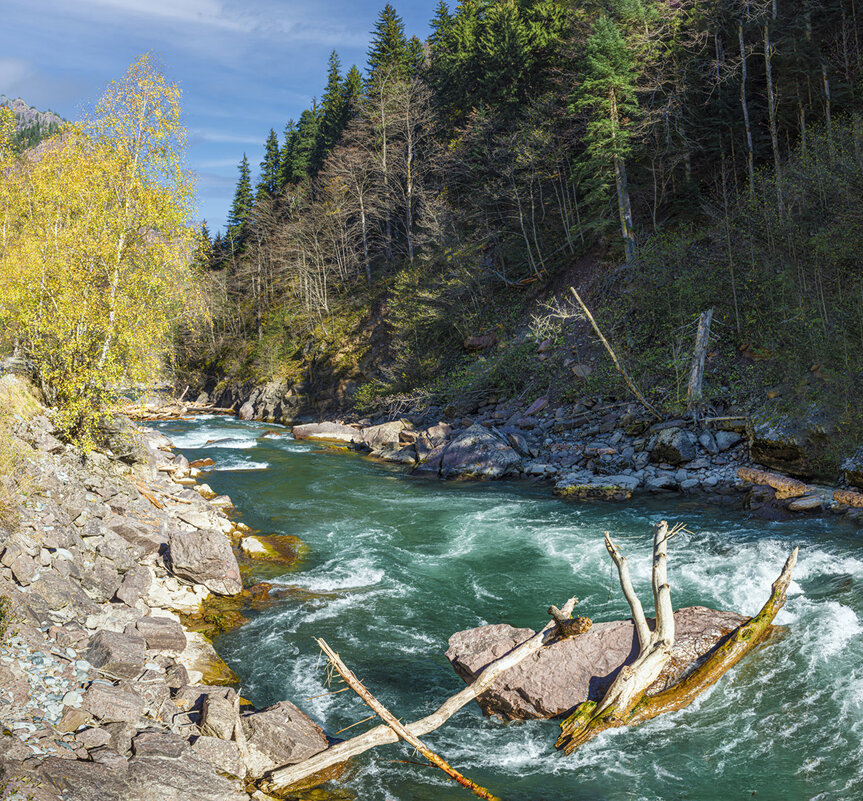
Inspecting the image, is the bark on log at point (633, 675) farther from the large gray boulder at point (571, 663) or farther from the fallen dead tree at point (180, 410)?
the fallen dead tree at point (180, 410)

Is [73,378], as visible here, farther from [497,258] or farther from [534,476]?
[497,258]

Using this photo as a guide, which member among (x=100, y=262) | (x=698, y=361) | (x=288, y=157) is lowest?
(x=698, y=361)

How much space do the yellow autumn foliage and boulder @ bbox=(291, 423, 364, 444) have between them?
Answer: 47.8 ft

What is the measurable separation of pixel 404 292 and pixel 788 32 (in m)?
20.2

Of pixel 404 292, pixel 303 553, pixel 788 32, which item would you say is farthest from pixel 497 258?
pixel 303 553

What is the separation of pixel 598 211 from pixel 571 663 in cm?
2338

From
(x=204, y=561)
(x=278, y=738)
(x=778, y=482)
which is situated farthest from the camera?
(x=778, y=482)

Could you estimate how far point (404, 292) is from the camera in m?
33.4

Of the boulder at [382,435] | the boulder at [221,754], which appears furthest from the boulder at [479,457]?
the boulder at [221,754]

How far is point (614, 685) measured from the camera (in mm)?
6590

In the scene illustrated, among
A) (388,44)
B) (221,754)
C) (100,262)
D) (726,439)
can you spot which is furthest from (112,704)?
(388,44)

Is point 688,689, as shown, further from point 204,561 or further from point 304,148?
point 304,148

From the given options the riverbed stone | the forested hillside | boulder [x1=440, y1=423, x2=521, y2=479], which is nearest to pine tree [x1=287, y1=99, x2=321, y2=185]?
the forested hillside

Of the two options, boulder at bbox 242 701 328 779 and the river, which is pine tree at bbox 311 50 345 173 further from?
boulder at bbox 242 701 328 779
